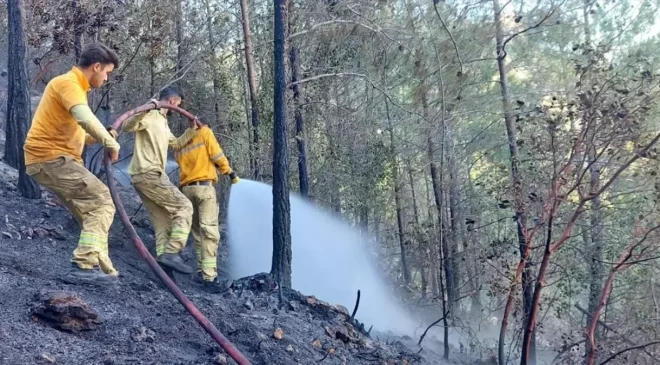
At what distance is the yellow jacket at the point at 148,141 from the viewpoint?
6.35 m

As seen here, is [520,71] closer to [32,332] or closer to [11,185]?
[11,185]

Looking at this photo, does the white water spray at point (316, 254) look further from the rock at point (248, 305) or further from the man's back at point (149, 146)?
the rock at point (248, 305)

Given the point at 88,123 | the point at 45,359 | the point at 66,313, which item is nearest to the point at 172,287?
the point at 66,313

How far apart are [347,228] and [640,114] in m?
11.6

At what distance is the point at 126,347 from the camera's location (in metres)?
4.20

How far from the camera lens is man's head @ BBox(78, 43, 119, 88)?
4.79 metres

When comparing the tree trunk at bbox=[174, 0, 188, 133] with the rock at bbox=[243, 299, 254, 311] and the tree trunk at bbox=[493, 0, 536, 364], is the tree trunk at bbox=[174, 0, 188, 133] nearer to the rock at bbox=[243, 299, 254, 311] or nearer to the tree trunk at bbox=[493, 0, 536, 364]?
the tree trunk at bbox=[493, 0, 536, 364]

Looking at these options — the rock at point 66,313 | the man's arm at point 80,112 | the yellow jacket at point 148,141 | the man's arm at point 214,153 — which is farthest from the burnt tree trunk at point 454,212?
the rock at point 66,313

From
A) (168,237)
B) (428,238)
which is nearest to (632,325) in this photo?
(428,238)

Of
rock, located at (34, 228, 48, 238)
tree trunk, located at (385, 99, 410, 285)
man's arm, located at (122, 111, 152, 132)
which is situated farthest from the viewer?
tree trunk, located at (385, 99, 410, 285)

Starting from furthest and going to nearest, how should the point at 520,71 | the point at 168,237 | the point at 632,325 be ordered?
1. the point at 520,71
2. the point at 632,325
3. the point at 168,237

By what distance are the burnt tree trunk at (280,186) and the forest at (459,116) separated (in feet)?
0.06

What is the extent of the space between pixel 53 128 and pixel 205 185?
2424 mm

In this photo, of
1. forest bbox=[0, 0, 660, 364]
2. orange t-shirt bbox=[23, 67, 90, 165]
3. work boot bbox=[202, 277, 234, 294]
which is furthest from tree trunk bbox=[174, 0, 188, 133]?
orange t-shirt bbox=[23, 67, 90, 165]
